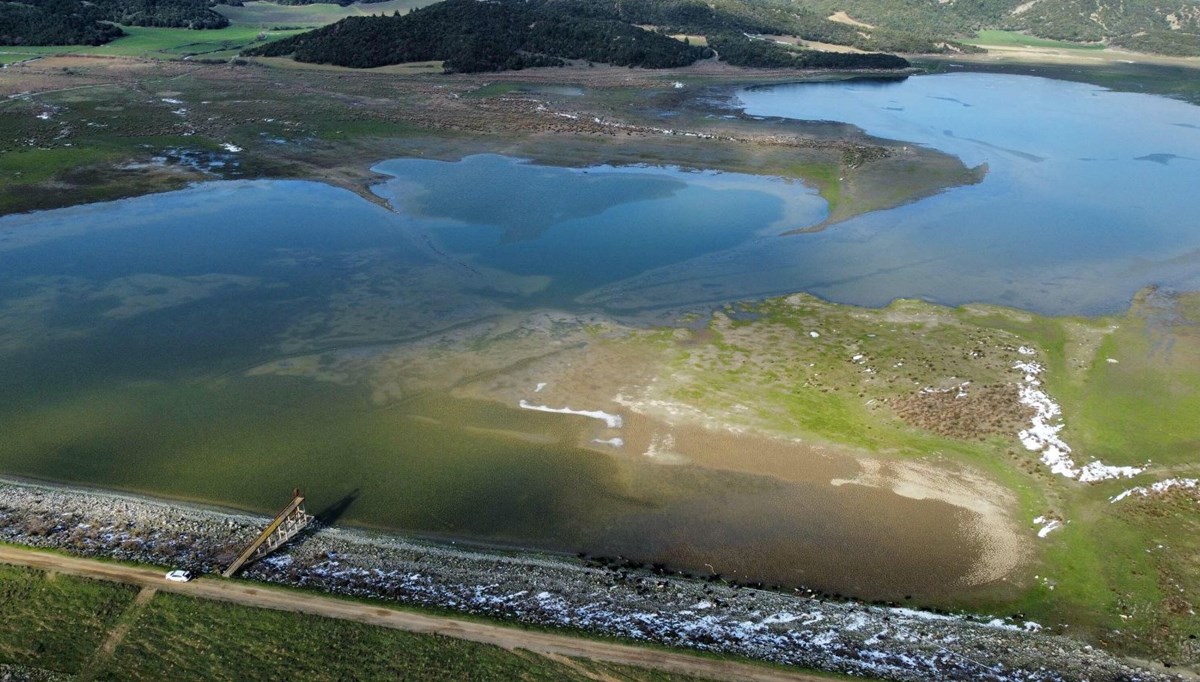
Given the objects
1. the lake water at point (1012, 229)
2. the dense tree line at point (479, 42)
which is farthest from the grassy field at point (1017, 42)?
the dense tree line at point (479, 42)

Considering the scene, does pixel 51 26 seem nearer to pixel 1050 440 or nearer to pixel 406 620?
pixel 406 620

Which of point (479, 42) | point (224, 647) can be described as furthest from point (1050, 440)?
point (479, 42)

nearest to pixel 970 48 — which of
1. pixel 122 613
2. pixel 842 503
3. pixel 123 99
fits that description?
pixel 123 99

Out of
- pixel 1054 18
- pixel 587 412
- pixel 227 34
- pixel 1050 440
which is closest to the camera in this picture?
pixel 1050 440

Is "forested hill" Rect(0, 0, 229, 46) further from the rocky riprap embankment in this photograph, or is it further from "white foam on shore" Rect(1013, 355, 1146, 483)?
"white foam on shore" Rect(1013, 355, 1146, 483)

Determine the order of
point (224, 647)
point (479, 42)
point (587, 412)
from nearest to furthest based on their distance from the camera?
1. point (224, 647)
2. point (587, 412)
3. point (479, 42)

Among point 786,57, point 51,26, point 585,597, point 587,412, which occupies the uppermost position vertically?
point 786,57
